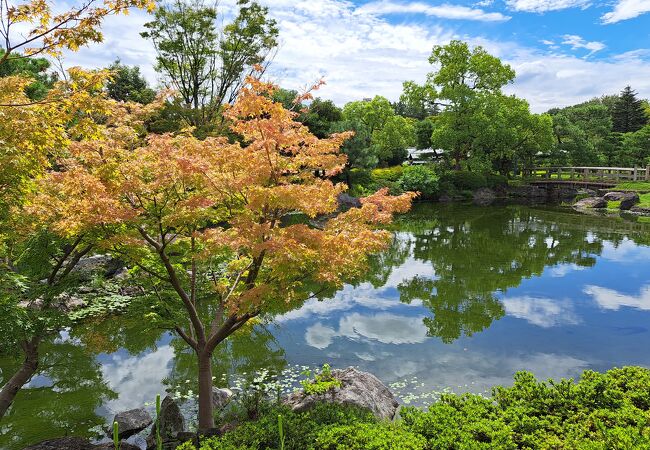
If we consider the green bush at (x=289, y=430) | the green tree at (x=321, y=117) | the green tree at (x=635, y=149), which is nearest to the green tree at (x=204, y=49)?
the green tree at (x=321, y=117)

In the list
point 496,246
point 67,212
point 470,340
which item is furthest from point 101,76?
point 496,246

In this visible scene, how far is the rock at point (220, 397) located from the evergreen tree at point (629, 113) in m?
52.1

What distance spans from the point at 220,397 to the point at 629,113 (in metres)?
52.9

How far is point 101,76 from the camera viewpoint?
475cm

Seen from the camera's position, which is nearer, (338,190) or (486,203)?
(338,190)

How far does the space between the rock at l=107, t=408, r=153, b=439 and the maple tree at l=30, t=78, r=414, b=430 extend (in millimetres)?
1247

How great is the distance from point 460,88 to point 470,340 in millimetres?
26855

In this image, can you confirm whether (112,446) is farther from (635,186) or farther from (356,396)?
(635,186)

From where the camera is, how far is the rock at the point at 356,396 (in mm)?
6172

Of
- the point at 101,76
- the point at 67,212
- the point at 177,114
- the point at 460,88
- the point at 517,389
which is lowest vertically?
the point at 517,389

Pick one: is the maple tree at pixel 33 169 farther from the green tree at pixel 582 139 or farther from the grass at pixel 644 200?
the green tree at pixel 582 139

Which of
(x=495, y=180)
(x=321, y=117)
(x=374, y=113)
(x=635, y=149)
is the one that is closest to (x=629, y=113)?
(x=635, y=149)

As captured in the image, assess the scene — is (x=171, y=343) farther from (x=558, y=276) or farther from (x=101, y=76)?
(x=558, y=276)

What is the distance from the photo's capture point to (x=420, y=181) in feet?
102
